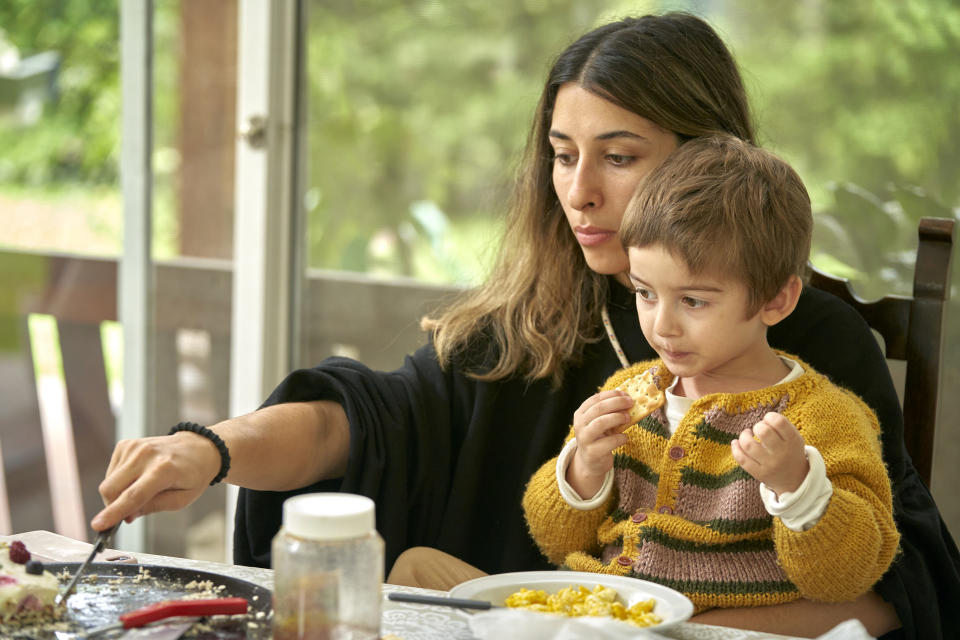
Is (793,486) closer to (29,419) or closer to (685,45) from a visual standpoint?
(685,45)

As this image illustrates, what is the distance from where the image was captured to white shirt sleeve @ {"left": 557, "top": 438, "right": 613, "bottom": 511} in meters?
1.30

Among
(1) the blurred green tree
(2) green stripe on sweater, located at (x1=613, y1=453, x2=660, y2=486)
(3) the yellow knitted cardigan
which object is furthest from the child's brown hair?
(1) the blurred green tree

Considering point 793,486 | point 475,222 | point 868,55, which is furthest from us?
point 475,222

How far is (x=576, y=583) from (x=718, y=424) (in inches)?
11.7

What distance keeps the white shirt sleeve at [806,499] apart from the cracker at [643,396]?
0.57 ft

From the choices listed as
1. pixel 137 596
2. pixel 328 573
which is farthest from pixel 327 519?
pixel 137 596

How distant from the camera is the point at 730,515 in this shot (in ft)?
4.02

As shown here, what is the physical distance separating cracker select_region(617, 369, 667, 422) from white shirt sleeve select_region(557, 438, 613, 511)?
0.10 meters

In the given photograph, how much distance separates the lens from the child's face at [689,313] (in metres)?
1.22

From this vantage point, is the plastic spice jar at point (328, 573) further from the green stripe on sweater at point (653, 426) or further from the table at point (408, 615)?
the green stripe on sweater at point (653, 426)

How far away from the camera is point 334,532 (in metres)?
0.82

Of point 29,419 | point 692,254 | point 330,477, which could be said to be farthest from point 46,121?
point 692,254

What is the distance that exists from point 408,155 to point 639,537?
1.71 meters

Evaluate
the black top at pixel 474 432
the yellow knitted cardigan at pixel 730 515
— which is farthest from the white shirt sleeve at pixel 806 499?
the black top at pixel 474 432
